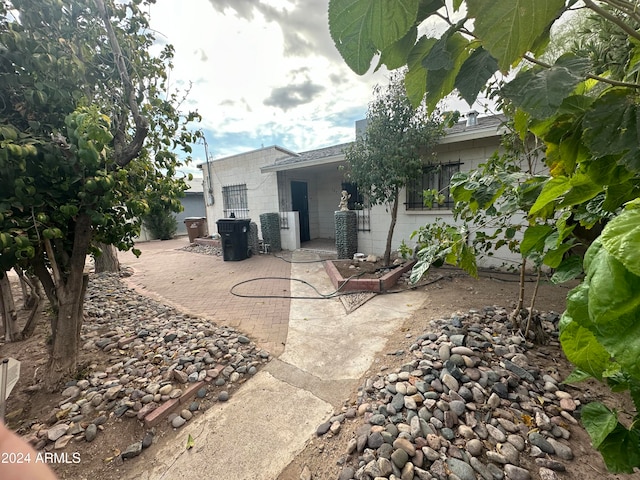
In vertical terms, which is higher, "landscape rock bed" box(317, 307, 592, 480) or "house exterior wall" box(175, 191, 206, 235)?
"house exterior wall" box(175, 191, 206, 235)

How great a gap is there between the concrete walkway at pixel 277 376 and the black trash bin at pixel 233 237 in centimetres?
234

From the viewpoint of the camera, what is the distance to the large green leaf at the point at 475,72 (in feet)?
1.68

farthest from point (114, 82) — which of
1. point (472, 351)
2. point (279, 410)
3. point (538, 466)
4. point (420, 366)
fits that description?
point (538, 466)

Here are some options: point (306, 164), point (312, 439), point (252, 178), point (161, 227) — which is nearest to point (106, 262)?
point (252, 178)

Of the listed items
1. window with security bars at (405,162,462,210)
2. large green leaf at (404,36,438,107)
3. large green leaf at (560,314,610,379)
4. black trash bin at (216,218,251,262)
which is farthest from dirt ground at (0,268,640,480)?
black trash bin at (216,218,251,262)

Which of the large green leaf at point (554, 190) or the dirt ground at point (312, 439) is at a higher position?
the large green leaf at point (554, 190)

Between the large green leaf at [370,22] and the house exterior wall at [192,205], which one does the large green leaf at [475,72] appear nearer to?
the large green leaf at [370,22]

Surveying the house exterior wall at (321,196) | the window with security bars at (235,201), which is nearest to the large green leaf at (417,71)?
the house exterior wall at (321,196)

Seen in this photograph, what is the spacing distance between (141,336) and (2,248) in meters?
2.09

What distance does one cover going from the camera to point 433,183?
6273 millimetres

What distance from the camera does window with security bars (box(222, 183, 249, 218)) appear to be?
10.5 meters

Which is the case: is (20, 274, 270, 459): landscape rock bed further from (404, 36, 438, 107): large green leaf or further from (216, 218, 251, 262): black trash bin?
(216, 218, 251, 262): black trash bin

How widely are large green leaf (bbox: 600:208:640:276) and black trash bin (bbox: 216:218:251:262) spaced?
818 centimetres

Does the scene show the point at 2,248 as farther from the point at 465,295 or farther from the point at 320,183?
the point at 320,183
